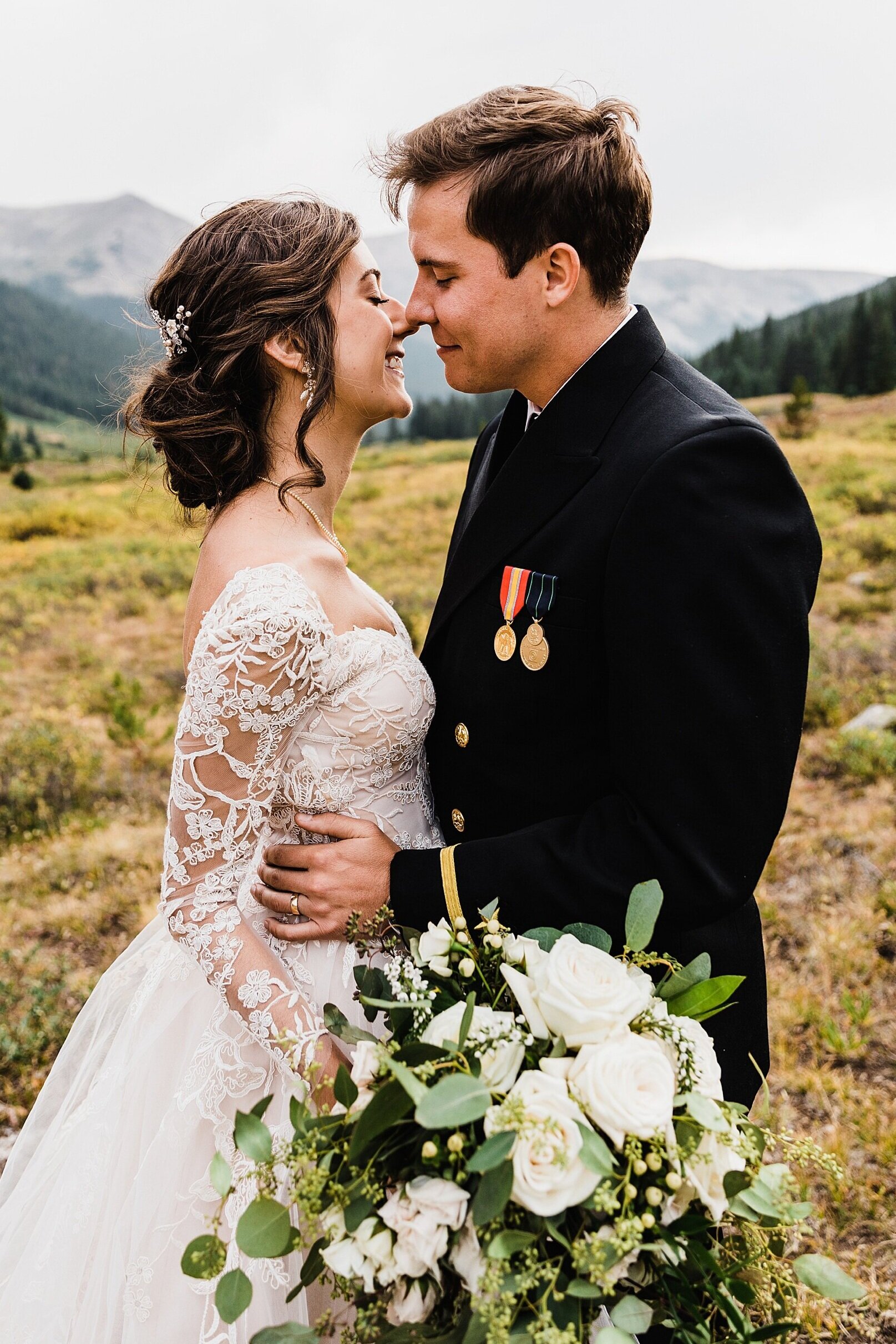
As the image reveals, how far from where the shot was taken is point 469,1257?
128cm

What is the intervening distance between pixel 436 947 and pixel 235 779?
744 millimetres

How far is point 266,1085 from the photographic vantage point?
214 cm

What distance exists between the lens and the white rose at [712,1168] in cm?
130

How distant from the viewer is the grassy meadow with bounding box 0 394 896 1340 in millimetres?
3830

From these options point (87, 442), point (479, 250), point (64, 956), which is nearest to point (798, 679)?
point (479, 250)

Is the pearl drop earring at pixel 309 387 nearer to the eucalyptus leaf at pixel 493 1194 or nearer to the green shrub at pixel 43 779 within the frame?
the eucalyptus leaf at pixel 493 1194

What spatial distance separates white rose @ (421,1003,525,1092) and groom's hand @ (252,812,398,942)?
2.33ft

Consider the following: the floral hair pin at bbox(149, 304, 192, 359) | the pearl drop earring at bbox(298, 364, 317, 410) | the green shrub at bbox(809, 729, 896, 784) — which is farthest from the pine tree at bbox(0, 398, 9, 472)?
the pearl drop earring at bbox(298, 364, 317, 410)

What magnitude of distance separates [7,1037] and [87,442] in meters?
20.7

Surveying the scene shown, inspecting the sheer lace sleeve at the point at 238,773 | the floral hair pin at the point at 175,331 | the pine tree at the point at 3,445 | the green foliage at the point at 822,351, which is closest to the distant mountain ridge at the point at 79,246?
the pine tree at the point at 3,445

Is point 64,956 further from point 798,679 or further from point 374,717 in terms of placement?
point 798,679

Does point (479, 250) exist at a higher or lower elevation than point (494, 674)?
higher

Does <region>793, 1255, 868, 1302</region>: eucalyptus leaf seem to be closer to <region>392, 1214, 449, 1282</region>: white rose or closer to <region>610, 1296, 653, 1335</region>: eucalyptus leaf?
<region>610, 1296, 653, 1335</region>: eucalyptus leaf

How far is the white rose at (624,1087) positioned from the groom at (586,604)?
52 centimetres
